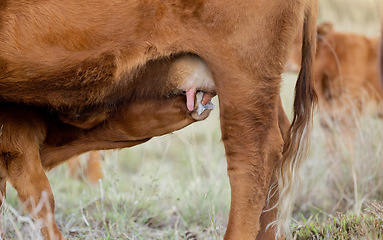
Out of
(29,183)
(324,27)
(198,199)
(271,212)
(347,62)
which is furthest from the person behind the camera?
(347,62)

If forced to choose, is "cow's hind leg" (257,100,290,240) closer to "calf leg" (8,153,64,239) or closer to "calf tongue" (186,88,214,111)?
"calf tongue" (186,88,214,111)

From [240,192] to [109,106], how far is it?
2.67 feet

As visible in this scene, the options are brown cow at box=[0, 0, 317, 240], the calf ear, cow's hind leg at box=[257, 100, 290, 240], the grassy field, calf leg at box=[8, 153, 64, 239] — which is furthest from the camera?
the calf ear

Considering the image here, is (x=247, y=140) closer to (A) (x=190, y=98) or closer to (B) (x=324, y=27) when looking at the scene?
(A) (x=190, y=98)

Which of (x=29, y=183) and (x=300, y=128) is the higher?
(x=300, y=128)

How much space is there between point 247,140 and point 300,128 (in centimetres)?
38

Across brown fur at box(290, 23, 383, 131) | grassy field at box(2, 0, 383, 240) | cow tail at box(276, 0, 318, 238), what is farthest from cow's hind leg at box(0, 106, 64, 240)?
brown fur at box(290, 23, 383, 131)

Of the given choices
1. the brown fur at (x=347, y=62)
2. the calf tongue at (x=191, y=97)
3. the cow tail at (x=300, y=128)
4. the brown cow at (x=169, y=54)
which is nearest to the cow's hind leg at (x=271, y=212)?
the cow tail at (x=300, y=128)

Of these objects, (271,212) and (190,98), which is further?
(271,212)

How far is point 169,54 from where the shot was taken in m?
2.35

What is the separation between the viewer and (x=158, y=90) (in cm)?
261

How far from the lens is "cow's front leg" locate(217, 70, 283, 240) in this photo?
2.36 meters

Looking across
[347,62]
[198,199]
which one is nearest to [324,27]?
[347,62]

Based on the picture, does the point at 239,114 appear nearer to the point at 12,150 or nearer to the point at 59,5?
the point at 59,5
